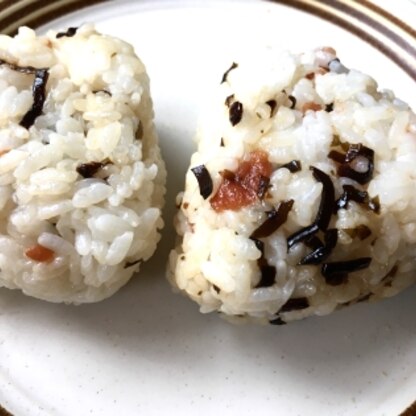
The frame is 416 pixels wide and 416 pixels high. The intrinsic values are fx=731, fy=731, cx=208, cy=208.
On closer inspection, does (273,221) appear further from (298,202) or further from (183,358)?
(183,358)

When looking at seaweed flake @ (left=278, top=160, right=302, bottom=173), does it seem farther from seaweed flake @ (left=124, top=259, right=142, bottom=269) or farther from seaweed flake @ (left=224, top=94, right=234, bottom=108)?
seaweed flake @ (left=124, top=259, right=142, bottom=269)

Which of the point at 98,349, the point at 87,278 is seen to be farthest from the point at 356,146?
the point at 98,349

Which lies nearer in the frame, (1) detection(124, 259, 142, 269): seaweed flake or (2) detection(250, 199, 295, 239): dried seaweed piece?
(2) detection(250, 199, 295, 239): dried seaweed piece

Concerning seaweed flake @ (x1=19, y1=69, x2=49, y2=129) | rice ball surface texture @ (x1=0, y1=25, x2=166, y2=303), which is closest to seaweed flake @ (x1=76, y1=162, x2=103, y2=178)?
rice ball surface texture @ (x1=0, y1=25, x2=166, y2=303)

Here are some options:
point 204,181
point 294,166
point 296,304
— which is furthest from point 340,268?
point 204,181

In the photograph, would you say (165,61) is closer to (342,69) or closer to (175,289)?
(342,69)

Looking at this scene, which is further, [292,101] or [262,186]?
[292,101]
